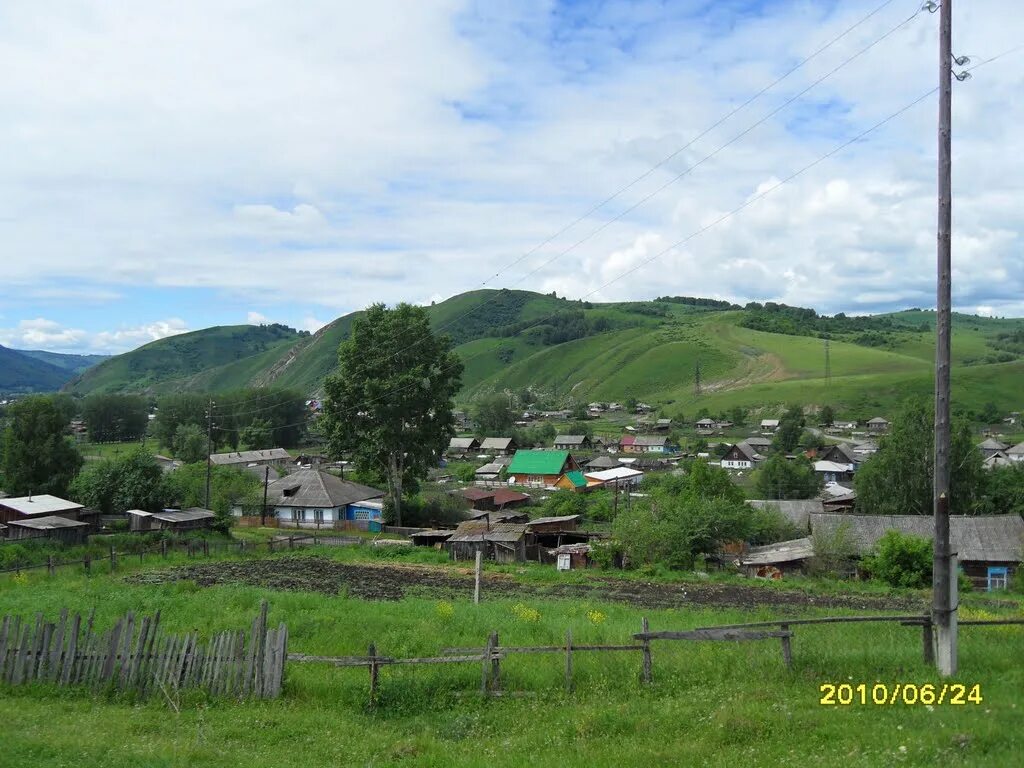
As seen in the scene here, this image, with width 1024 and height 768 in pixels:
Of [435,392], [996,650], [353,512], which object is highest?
[435,392]

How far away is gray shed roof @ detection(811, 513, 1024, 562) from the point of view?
127ft

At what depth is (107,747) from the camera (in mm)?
10312

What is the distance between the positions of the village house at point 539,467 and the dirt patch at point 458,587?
2148 inches

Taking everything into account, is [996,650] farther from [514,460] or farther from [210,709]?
[514,460]

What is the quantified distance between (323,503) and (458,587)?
2724cm

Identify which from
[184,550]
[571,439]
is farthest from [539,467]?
[184,550]

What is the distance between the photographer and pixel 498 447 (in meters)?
119

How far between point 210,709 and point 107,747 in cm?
250

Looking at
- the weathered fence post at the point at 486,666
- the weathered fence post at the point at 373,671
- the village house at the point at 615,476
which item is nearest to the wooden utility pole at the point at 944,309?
the weathered fence post at the point at 486,666

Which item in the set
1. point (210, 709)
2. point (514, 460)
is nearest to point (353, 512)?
point (514, 460)

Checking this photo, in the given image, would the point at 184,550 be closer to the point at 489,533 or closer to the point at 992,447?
the point at 489,533

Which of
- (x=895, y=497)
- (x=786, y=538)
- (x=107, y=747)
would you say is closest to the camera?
(x=107, y=747)

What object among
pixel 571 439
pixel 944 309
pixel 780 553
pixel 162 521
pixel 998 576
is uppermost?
pixel 944 309

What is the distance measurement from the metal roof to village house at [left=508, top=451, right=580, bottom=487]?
52668 mm
